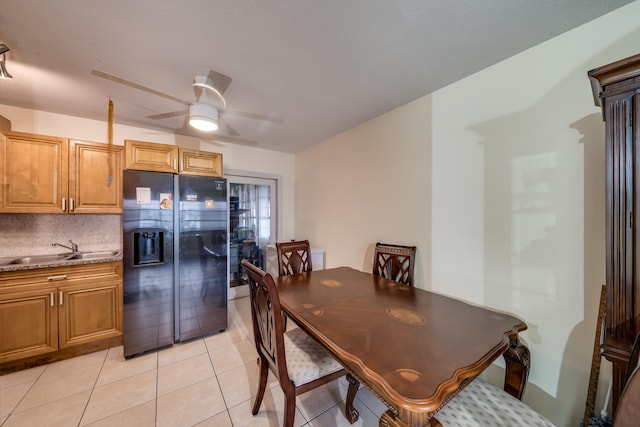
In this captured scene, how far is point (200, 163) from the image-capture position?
8.61 ft

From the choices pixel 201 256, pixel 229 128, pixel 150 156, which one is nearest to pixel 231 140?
pixel 229 128

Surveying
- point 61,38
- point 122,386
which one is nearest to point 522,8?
point 61,38

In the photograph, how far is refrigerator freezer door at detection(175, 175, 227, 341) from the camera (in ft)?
7.99

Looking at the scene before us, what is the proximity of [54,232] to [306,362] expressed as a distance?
3057 mm

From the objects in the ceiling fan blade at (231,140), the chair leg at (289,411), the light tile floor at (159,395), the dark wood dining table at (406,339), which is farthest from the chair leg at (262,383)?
the ceiling fan blade at (231,140)

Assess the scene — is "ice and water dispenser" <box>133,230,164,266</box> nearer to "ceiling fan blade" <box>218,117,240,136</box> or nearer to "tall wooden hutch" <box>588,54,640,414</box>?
"ceiling fan blade" <box>218,117,240,136</box>

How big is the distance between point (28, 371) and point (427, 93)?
426cm

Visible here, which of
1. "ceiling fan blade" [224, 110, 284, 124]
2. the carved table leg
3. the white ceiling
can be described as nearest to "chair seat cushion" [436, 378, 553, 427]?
the carved table leg

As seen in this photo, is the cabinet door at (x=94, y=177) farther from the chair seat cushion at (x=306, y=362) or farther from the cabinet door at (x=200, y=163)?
the chair seat cushion at (x=306, y=362)

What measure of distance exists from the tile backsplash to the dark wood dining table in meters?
2.38

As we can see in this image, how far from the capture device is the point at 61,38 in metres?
1.40

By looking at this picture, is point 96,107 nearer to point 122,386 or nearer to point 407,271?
point 122,386

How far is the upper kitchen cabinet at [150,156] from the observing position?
7.48ft

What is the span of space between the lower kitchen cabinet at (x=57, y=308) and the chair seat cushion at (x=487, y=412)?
2936mm
